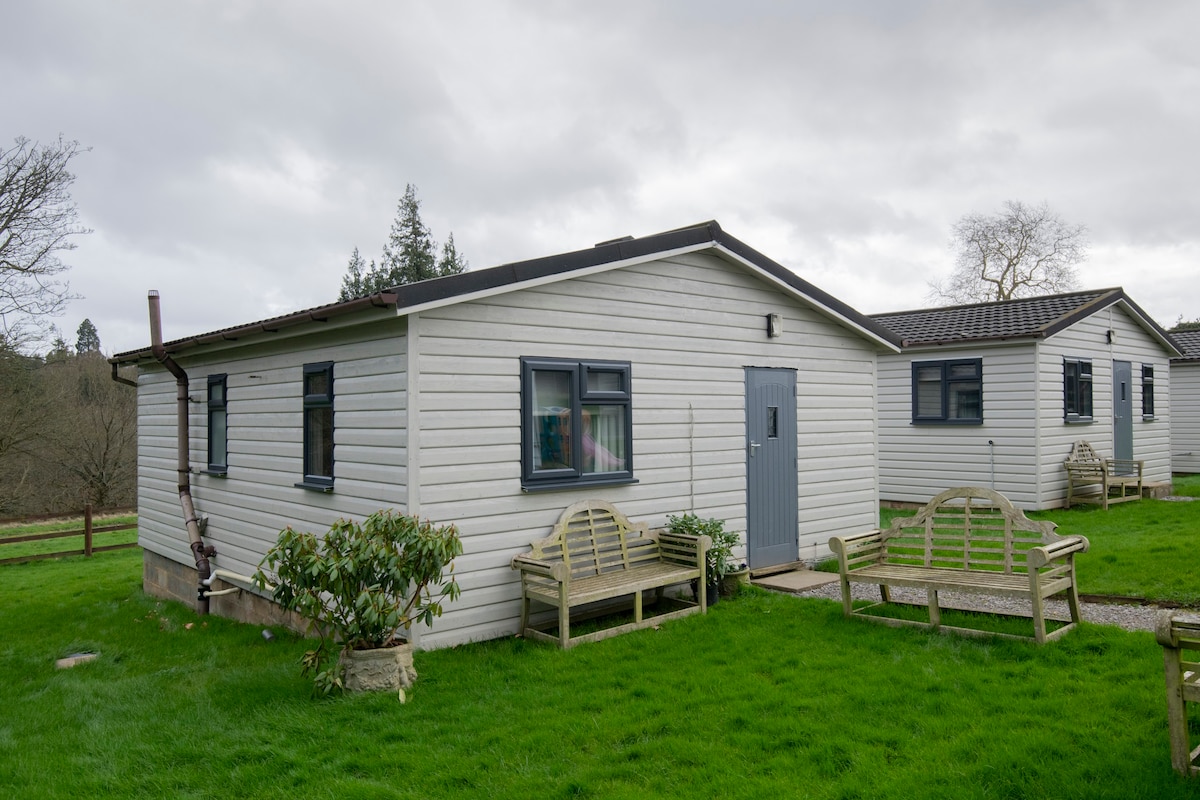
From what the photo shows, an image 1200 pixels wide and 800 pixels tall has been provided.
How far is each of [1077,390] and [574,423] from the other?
38.3ft

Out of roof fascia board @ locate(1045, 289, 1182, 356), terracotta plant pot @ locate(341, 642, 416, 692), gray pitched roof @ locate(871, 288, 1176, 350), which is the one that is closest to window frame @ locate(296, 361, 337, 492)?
terracotta plant pot @ locate(341, 642, 416, 692)

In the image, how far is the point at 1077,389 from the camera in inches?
595

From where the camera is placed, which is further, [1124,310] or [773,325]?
[1124,310]

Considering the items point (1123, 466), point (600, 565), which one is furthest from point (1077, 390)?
point (600, 565)

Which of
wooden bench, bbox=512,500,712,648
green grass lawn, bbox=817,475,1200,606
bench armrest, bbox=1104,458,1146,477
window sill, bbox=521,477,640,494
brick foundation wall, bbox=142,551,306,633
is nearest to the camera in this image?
wooden bench, bbox=512,500,712,648

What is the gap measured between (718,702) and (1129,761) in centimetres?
228

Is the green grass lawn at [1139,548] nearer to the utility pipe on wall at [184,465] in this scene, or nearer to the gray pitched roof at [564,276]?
the gray pitched roof at [564,276]

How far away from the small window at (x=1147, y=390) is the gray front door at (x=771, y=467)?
12197mm

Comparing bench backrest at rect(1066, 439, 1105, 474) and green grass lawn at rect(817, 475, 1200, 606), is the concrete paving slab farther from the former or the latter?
bench backrest at rect(1066, 439, 1105, 474)

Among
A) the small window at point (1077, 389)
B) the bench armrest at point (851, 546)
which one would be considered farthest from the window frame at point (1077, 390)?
the bench armrest at point (851, 546)

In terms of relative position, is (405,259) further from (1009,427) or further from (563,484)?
(563,484)

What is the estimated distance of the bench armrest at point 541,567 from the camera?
665 centimetres

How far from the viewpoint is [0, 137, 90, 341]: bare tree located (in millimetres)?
17219

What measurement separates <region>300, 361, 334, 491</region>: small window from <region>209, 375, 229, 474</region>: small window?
2408 mm
